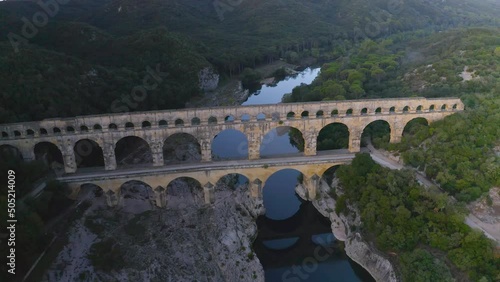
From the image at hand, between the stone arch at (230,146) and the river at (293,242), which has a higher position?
the stone arch at (230,146)

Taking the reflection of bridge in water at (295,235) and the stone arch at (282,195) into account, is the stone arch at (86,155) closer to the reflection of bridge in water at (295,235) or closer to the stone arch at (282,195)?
the stone arch at (282,195)

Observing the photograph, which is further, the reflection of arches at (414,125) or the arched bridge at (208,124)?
the reflection of arches at (414,125)

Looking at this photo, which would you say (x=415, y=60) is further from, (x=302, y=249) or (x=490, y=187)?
(x=302, y=249)

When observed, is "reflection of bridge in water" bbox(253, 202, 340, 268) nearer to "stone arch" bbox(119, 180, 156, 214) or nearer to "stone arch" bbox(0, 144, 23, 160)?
"stone arch" bbox(119, 180, 156, 214)

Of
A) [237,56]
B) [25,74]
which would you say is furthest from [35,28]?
[237,56]

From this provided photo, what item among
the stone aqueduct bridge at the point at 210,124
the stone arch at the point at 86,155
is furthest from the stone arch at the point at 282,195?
the stone arch at the point at 86,155
